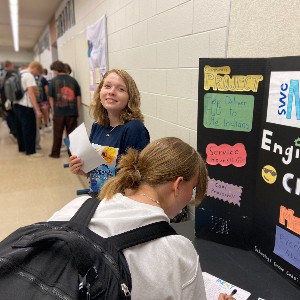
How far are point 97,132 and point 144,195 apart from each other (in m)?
0.88

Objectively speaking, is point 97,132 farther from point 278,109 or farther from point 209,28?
point 278,109

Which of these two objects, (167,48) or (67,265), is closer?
(67,265)

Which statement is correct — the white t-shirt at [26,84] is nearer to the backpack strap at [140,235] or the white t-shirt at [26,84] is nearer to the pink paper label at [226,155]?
the pink paper label at [226,155]

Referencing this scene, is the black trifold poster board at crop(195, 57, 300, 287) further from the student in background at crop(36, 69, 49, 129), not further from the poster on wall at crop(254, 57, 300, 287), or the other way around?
the student in background at crop(36, 69, 49, 129)

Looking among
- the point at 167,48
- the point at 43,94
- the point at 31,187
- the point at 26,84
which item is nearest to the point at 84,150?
the point at 167,48

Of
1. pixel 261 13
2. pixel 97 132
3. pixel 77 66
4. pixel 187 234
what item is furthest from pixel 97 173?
pixel 77 66

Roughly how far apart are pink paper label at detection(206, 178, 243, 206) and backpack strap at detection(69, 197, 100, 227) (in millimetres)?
636

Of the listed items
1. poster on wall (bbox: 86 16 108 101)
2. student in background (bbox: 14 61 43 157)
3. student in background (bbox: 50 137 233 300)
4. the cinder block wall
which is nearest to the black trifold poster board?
student in background (bbox: 50 137 233 300)

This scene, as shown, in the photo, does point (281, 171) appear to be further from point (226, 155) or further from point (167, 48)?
point (167, 48)

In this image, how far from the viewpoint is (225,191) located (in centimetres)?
122

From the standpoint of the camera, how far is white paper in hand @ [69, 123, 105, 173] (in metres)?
1.36

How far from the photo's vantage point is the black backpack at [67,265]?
53 cm

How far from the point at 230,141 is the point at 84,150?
66 cm

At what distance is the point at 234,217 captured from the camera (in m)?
1.22
